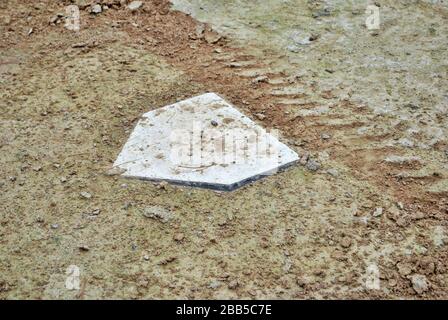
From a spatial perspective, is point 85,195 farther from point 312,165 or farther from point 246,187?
point 312,165

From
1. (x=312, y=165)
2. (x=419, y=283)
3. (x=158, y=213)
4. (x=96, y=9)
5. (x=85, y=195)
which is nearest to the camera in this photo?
(x=419, y=283)

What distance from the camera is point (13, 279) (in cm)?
245

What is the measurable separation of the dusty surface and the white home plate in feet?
0.29

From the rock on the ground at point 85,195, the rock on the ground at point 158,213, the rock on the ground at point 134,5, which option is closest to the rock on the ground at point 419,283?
the rock on the ground at point 158,213

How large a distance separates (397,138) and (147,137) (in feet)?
5.41

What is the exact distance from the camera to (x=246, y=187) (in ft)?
9.57

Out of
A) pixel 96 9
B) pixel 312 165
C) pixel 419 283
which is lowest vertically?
pixel 419 283

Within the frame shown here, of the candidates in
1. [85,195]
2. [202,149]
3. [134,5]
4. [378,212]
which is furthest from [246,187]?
[134,5]

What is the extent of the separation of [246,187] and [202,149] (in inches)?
16.1

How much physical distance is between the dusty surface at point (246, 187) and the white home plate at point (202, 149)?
87 mm

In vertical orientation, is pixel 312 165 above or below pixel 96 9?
below

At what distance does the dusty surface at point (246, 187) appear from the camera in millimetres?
2480

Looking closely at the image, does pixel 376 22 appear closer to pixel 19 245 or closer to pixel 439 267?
pixel 439 267

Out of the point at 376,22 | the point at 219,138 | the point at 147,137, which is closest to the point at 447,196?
the point at 219,138
